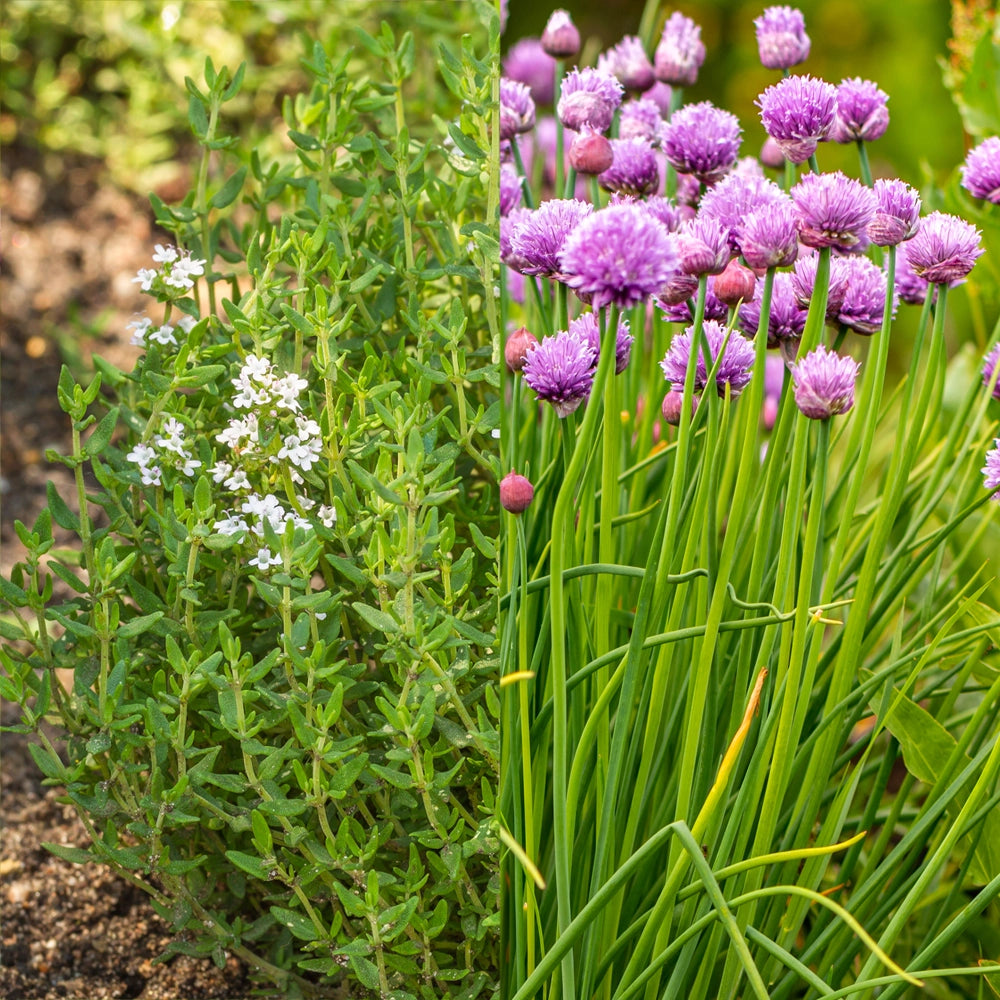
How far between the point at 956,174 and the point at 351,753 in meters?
1.20

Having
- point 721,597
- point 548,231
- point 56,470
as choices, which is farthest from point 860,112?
point 56,470

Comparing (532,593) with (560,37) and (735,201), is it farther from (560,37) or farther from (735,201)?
(560,37)

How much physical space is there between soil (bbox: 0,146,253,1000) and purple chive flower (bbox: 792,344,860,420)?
82 cm

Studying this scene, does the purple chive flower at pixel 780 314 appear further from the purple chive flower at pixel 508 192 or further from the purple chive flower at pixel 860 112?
the purple chive flower at pixel 508 192

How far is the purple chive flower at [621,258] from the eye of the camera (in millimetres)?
743

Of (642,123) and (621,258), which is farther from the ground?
(642,123)

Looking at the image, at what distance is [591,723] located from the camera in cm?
87

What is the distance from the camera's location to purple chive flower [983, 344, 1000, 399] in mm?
1094

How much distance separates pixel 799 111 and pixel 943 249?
7.1 inches

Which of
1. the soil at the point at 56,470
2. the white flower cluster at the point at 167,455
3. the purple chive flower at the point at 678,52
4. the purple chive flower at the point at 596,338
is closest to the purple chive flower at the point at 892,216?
the purple chive flower at the point at 596,338

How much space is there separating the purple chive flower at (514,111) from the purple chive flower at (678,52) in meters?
0.17

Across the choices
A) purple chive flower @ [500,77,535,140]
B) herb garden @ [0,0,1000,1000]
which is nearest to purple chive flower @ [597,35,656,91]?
herb garden @ [0,0,1000,1000]

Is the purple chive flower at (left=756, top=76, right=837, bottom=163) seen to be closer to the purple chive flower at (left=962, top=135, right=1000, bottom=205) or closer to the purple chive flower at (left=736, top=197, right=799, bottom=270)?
the purple chive flower at (left=736, top=197, right=799, bottom=270)

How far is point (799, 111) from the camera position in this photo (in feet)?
2.91
